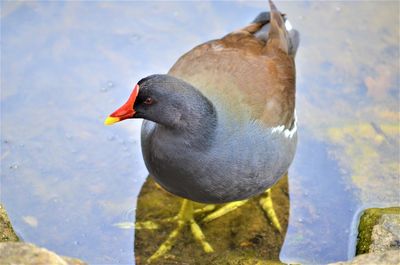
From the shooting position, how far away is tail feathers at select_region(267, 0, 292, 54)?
4562 millimetres

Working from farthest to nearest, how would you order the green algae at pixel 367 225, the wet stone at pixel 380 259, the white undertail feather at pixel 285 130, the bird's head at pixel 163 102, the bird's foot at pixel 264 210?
the bird's foot at pixel 264 210 < the white undertail feather at pixel 285 130 < the green algae at pixel 367 225 < the bird's head at pixel 163 102 < the wet stone at pixel 380 259

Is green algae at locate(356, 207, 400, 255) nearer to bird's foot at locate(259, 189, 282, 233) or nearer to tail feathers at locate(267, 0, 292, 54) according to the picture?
bird's foot at locate(259, 189, 282, 233)

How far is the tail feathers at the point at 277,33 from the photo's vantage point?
4562 millimetres

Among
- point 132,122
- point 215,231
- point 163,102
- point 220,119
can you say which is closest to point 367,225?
point 215,231

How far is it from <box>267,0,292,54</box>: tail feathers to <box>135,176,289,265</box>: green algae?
42.5 inches

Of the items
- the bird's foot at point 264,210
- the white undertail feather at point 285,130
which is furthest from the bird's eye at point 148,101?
the bird's foot at point 264,210

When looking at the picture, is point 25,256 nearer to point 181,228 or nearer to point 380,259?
point 380,259

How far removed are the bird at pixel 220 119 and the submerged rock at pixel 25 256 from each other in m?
0.98

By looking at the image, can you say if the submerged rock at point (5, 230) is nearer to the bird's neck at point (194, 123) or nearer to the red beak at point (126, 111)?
the red beak at point (126, 111)

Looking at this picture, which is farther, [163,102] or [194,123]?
[194,123]

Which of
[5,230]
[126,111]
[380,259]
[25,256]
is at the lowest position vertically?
[5,230]

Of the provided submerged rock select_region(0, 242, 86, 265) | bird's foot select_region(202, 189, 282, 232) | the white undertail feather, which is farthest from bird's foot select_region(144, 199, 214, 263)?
submerged rock select_region(0, 242, 86, 265)

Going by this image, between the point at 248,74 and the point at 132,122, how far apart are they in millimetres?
1373

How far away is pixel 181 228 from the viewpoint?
Result: 15.4 ft
